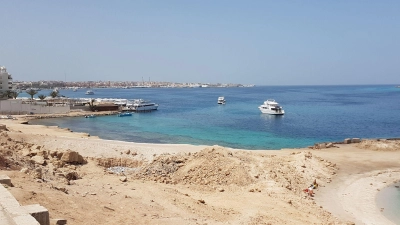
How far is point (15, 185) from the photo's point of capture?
12734 millimetres

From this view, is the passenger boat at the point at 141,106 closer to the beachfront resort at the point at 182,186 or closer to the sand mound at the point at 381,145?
the beachfront resort at the point at 182,186

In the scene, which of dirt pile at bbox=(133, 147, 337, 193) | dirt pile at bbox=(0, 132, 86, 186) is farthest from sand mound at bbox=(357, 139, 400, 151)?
dirt pile at bbox=(0, 132, 86, 186)

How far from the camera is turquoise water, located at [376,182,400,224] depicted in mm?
17516

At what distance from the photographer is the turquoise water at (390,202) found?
17516 mm

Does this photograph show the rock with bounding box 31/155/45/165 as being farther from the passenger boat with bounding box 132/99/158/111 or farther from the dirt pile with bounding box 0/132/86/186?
the passenger boat with bounding box 132/99/158/111

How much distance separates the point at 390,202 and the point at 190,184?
11.3 metres

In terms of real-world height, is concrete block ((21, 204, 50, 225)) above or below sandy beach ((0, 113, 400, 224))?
above

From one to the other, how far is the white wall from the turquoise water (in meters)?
62.4

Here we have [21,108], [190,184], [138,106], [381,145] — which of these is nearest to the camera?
[190,184]

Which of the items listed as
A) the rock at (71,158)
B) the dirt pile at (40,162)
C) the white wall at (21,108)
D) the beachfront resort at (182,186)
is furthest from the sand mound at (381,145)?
the white wall at (21,108)

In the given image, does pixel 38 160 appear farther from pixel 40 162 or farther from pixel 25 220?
pixel 25 220

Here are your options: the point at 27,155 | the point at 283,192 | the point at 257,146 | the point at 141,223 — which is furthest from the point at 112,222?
the point at 257,146

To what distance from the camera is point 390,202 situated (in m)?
19.6

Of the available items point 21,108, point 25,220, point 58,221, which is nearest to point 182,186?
point 58,221
